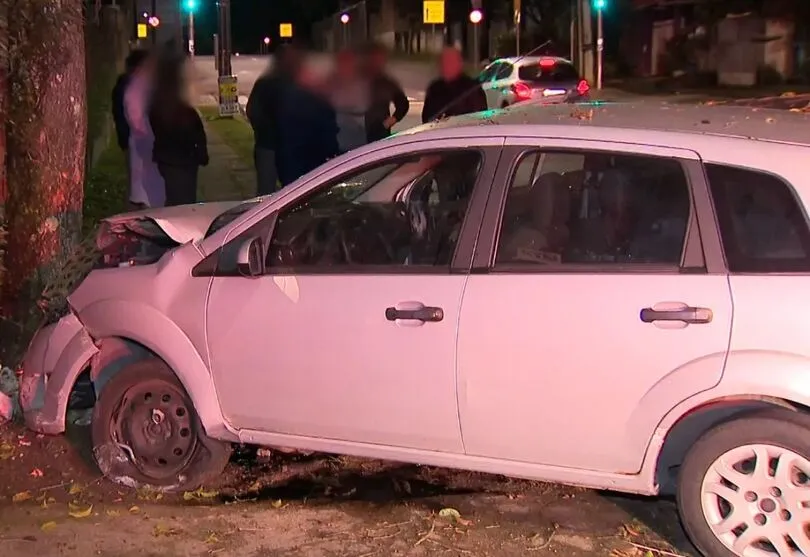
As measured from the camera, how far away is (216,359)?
14.9 feet

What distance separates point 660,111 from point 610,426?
1.39 metres

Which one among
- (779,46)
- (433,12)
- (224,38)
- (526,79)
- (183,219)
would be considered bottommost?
(183,219)

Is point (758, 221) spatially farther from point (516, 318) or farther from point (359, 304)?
point (359, 304)

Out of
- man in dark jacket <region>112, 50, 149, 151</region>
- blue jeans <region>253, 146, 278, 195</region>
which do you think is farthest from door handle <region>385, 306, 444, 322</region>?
man in dark jacket <region>112, 50, 149, 151</region>

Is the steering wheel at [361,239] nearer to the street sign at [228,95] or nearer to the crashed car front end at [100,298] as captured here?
the crashed car front end at [100,298]

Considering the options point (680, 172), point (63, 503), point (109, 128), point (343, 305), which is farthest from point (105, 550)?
point (109, 128)

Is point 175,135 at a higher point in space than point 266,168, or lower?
higher

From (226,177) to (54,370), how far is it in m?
10.2

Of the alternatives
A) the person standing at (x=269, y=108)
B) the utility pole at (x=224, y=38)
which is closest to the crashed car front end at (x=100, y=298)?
the person standing at (x=269, y=108)

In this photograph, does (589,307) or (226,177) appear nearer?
(589,307)

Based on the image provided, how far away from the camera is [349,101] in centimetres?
917

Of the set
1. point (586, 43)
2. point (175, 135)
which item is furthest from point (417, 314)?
point (586, 43)

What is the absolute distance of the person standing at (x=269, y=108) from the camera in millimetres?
8984

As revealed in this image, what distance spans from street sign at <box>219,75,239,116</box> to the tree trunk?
1810 centimetres
